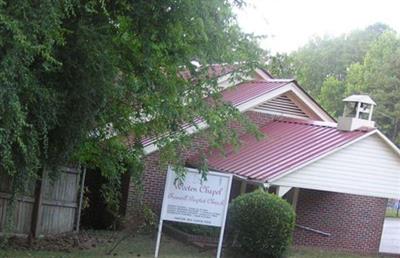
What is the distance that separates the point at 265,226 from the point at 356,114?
605 cm

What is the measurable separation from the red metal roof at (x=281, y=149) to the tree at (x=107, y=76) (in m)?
4.19

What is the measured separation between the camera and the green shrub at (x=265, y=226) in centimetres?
1273

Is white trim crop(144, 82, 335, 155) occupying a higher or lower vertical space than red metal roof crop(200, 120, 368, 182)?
higher

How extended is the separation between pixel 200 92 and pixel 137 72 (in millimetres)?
1504

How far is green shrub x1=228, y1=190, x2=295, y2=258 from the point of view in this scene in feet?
41.8

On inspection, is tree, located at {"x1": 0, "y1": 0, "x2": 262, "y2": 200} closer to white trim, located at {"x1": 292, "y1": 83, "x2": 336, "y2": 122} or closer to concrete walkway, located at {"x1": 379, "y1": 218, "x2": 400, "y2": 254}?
white trim, located at {"x1": 292, "y1": 83, "x2": 336, "y2": 122}

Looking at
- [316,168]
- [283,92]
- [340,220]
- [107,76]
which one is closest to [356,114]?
[283,92]

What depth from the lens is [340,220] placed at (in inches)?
665

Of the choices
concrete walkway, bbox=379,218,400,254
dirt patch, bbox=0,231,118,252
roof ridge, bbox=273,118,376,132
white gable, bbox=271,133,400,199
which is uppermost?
roof ridge, bbox=273,118,376,132

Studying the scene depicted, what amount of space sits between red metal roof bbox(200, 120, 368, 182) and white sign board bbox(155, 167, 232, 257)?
2.79 meters

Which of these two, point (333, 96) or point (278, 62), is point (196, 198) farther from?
point (333, 96)

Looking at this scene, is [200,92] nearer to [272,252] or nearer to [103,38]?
[103,38]

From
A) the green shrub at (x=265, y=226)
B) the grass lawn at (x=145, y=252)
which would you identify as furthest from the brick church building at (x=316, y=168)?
the grass lawn at (x=145, y=252)

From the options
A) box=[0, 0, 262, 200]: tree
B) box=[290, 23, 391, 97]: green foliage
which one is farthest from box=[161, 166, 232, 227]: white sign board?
box=[290, 23, 391, 97]: green foliage
